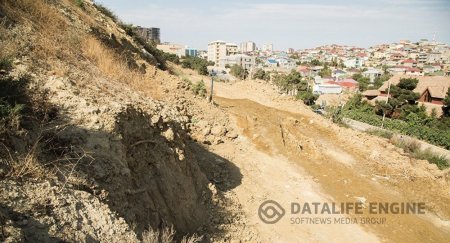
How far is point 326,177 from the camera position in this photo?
38.7 ft

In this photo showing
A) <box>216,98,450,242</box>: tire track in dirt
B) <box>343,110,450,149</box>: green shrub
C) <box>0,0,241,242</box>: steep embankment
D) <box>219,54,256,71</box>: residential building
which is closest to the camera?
<box>0,0,241,242</box>: steep embankment

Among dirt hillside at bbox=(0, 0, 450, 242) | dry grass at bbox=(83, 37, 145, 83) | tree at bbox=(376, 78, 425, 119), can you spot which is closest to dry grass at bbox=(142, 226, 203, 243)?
dirt hillside at bbox=(0, 0, 450, 242)

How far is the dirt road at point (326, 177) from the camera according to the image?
348 inches

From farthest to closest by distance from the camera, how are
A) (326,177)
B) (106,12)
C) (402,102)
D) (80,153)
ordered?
1. (402,102)
2. (106,12)
3. (326,177)
4. (80,153)

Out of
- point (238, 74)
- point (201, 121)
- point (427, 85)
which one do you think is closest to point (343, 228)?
point (201, 121)

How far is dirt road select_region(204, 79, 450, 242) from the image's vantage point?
8.84m

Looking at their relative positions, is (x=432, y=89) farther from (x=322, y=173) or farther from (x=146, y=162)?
(x=146, y=162)

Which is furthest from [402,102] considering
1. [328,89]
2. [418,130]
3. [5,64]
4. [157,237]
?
[5,64]

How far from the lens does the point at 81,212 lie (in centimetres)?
344

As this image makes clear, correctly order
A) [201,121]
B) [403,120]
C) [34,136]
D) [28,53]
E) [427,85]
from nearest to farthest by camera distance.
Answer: [34,136] < [28,53] < [201,121] < [403,120] < [427,85]

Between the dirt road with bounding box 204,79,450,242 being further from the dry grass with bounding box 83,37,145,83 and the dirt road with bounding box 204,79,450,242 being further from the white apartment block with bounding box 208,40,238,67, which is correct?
the white apartment block with bounding box 208,40,238,67

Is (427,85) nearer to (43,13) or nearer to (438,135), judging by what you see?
(438,135)

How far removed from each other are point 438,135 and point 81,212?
107 ft

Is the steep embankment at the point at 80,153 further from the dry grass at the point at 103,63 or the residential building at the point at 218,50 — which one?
the residential building at the point at 218,50
